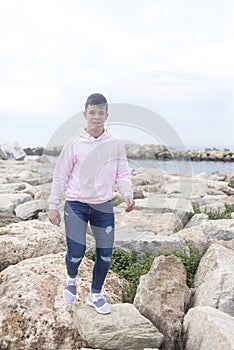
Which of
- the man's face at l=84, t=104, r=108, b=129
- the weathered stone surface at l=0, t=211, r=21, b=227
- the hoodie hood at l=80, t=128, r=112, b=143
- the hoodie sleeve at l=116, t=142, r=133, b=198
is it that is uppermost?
the man's face at l=84, t=104, r=108, b=129

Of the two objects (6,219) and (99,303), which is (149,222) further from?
(99,303)

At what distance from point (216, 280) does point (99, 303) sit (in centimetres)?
111

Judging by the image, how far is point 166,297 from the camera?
4.46 m

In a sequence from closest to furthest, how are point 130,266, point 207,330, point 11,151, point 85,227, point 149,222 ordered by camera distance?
point 207,330 < point 85,227 < point 130,266 < point 149,222 < point 11,151

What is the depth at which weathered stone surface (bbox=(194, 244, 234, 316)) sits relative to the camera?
4.43 m

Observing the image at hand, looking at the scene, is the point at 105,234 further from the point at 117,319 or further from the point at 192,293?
the point at 192,293

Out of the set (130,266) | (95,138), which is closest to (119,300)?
(130,266)

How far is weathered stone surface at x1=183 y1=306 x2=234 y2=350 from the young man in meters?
0.69

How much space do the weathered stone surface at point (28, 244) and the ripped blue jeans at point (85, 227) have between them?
1455 millimetres

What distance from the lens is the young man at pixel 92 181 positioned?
13.8 ft

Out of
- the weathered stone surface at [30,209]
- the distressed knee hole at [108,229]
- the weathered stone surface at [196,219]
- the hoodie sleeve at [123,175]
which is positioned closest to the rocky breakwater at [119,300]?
the distressed knee hole at [108,229]

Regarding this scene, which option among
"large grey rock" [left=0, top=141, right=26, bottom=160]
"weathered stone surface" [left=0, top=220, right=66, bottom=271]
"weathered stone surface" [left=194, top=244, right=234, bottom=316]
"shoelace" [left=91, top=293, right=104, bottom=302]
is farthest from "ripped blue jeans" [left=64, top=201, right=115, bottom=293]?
"large grey rock" [left=0, top=141, right=26, bottom=160]

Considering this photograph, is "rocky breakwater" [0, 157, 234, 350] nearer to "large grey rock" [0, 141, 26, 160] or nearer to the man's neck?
the man's neck

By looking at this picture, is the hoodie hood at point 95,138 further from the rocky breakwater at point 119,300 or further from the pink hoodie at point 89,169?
the rocky breakwater at point 119,300
